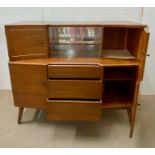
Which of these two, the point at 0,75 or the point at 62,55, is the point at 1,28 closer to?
the point at 0,75

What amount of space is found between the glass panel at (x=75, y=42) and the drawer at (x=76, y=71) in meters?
0.25

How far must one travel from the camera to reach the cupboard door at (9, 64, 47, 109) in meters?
1.38

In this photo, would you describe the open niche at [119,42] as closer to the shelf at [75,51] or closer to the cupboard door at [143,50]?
the shelf at [75,51]

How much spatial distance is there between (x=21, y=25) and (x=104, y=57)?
726 mm

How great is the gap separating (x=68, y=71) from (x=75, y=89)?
153 mm

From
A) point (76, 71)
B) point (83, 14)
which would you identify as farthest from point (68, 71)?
point (83, 14)

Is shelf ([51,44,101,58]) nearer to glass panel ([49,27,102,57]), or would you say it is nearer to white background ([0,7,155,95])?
glass panel ([49,27,102,57])

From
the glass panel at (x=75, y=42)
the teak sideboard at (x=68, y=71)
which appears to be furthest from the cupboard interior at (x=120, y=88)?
the glass panel at (x=75, y=42)

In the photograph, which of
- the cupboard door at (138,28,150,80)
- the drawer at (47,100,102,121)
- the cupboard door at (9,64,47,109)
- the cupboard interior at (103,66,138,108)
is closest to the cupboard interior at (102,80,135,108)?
the cupboard interior at (103,66,138,108)

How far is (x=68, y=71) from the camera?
1336mm

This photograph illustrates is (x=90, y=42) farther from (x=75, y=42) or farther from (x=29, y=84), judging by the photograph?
(x=29, y=84)

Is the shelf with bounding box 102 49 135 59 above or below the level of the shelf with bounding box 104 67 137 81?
above

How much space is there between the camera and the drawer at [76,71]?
1321 millimetres

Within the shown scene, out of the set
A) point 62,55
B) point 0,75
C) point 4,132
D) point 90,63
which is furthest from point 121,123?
point 0,75
